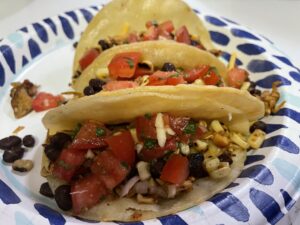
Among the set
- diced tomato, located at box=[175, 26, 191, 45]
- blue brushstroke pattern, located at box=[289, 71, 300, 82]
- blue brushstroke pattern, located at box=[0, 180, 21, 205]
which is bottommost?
blue brushstroke pattern, located at box=[0, 180, 21, 205]

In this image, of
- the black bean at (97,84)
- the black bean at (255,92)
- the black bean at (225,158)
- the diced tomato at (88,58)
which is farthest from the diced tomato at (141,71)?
the black bean at (255,92)

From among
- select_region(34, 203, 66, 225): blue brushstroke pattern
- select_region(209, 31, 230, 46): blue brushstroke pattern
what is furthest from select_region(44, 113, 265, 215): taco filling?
select_region(209, 31, 230, 46): blue brushstroke pattern

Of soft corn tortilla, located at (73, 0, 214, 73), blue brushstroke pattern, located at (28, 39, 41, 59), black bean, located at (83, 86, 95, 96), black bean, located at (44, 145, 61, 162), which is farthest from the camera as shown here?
blue brushstroke pattern, located at (28, 39, 41, 59)

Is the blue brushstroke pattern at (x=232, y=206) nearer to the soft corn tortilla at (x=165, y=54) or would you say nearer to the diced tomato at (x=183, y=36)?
the soft corn tortilla at (x=165, y=54)

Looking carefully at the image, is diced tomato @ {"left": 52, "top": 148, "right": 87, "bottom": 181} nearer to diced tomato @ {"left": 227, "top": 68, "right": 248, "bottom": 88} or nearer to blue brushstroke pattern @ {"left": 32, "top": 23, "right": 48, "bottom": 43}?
diced tomato @ {"left": 227, "top": 68, "right": 248, "bottom": 88}

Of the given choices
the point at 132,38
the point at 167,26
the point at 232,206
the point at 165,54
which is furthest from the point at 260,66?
the point at 232,206

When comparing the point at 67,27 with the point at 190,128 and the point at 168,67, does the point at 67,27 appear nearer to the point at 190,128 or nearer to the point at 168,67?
the point at 168,67

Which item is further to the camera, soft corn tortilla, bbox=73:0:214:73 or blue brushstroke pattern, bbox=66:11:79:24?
blue brushstroke pattern, bbox=66:11:79:24

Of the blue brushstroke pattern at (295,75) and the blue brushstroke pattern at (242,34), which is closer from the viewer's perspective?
the blue brushstroke pattern at (295,75)
